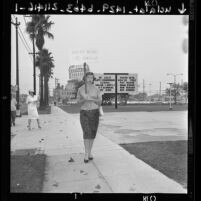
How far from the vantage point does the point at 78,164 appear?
8.83 ft

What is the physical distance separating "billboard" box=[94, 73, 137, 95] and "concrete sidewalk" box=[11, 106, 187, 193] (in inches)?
13.1

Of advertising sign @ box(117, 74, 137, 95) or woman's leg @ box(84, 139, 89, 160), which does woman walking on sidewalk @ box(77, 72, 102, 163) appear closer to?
woman's leg @ box(84, 139, 89, 160)

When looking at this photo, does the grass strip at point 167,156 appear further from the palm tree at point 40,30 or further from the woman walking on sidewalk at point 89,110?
the palm tree at point 40,30

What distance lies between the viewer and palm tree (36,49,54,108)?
2.60m

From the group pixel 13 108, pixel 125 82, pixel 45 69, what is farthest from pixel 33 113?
pixel 125 82

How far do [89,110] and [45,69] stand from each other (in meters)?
0.48

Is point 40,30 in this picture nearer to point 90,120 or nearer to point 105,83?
point 105,83

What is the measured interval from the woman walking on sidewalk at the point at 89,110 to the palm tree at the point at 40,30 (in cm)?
32

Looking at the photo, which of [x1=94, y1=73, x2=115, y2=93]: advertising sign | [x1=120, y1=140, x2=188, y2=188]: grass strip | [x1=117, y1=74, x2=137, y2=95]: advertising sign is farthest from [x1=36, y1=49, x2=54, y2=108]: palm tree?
[x1=120, y1=140, x2=188, y2=188]: grass strip

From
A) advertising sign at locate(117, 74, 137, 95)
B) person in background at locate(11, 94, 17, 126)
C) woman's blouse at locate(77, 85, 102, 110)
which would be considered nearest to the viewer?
person in background at locate(11, 94, 17, 126)

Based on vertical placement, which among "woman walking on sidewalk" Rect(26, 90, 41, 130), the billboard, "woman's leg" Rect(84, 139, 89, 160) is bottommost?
"woman's leg" Rect(84, 139, 89, 160)

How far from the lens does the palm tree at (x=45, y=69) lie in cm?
260

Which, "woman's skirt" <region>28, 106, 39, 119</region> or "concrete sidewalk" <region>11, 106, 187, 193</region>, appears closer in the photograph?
"concrete sidewalk" <region>11, 106, 187, 193</region>
